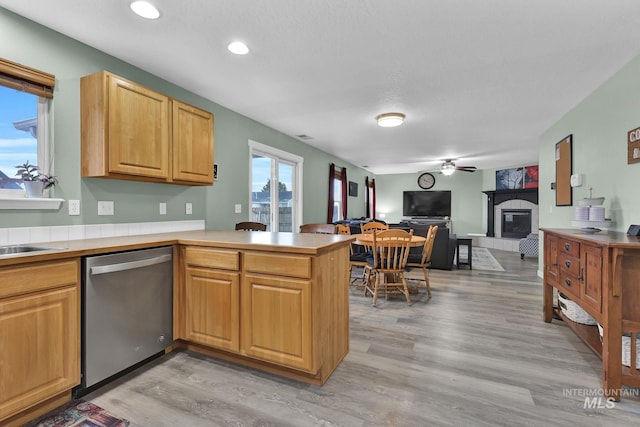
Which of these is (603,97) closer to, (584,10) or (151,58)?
(584,10)

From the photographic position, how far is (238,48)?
2.41 meters

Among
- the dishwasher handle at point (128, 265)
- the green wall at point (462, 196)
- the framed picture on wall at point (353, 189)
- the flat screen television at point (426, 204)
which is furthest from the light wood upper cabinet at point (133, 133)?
the green wall at point (462, 196)

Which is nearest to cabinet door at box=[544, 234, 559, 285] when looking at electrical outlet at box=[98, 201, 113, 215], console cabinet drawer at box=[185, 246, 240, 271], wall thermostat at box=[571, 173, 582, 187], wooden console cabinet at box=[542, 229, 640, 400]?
wooden console cabinet at box=[542, 229, 640, 400]

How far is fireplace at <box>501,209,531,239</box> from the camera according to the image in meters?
8.38

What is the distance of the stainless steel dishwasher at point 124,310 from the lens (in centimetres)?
178

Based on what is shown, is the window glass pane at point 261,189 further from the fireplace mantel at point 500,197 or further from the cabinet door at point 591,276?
the fireplace mantel at point 500,197

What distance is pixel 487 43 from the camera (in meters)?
2.32

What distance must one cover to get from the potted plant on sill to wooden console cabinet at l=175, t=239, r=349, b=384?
1027 mm

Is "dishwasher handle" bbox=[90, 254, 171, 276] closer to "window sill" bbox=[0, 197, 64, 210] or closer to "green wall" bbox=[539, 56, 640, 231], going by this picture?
"window sill" bbox=[0, 197, 64, 210]

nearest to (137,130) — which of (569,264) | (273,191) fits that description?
(273,191)

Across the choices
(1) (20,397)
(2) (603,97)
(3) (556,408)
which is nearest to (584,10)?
(2) (603,97)

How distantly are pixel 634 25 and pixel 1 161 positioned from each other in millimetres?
4389

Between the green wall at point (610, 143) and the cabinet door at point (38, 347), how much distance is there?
4093mm

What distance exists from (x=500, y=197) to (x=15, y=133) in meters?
9.88
